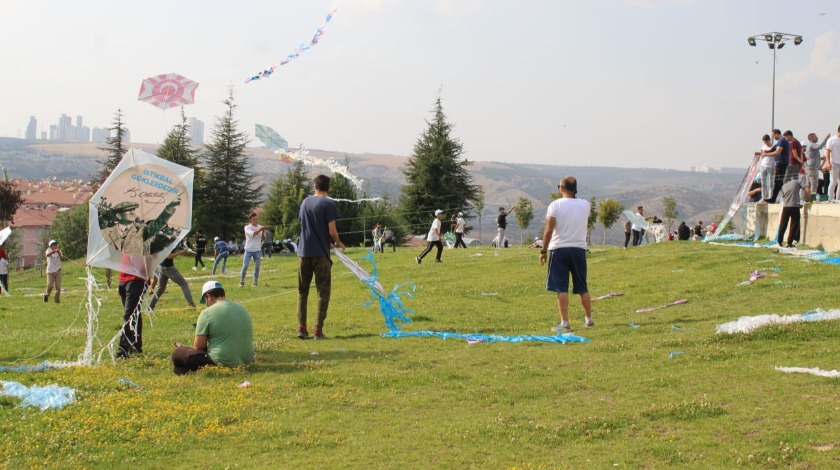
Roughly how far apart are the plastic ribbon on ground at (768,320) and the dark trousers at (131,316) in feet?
27.3

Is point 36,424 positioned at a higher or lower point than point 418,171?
lower

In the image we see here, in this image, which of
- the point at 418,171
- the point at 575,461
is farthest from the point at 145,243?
the point at 418,171

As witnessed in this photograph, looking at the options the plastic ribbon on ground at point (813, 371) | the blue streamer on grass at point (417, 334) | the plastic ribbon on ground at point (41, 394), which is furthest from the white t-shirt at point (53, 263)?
the plastic ribbon on ground at point (813, 371)

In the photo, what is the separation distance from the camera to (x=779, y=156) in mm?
23938

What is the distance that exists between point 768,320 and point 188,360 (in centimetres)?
794

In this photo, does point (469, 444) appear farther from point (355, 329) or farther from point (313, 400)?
point (355, 329)

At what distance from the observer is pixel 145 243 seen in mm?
11312

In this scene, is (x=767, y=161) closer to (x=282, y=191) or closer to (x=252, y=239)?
(x=252, y=239)

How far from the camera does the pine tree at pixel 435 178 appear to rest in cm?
6944

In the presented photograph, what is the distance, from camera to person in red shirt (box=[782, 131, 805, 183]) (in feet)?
77.2

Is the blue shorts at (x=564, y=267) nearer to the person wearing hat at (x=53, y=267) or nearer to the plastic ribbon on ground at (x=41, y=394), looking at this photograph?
the plastic ribbon on ground at (x=41, y=394)

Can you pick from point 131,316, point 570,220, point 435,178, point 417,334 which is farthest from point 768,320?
point 435,178

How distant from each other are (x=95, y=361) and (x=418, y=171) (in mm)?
60765

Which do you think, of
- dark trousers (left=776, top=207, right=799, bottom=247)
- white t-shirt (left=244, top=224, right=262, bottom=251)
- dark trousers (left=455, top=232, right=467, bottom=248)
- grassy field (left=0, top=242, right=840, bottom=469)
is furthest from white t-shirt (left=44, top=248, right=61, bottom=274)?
dark trousers (left=776, top=207, right=799, bottom=247)
